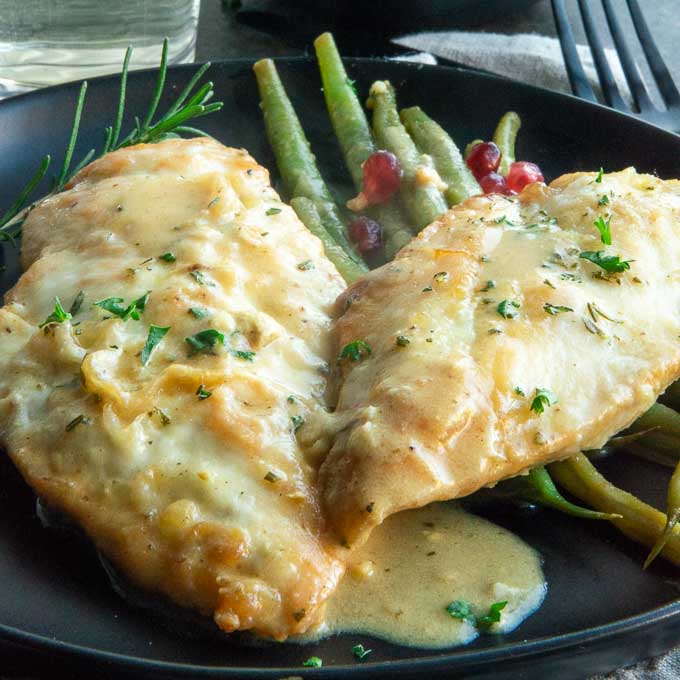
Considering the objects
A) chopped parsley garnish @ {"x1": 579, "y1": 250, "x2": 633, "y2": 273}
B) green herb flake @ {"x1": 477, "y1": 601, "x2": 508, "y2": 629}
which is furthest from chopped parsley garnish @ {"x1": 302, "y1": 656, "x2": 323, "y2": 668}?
chopped parsley garnish @ {"x1": 579, "y1": 250, "x2": 633, "y2": 273}

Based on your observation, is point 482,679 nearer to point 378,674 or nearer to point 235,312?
point 378,674

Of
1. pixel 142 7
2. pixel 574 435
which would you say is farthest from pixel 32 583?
pixel 142 7

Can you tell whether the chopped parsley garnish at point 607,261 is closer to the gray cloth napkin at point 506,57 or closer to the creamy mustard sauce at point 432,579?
the creamy mustard sauce at point 432,579

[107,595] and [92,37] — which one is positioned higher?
[92,37]

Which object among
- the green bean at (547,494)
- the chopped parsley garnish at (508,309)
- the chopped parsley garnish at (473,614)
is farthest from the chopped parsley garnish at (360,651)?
the chopped parsley garnish at (508,309)

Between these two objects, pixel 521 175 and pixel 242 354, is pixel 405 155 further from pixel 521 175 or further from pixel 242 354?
pixel 242 354

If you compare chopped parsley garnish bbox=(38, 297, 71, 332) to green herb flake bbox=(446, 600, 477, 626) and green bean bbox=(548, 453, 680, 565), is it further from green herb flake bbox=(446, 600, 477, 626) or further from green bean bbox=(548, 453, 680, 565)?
green bean bbox=(548, 453, 680, 565)
